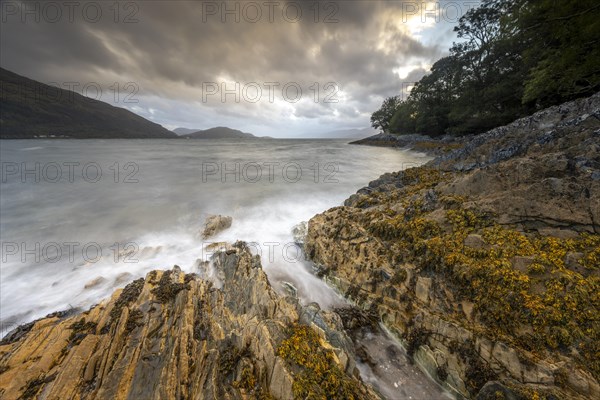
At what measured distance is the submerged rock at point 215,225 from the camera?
11.4 metres

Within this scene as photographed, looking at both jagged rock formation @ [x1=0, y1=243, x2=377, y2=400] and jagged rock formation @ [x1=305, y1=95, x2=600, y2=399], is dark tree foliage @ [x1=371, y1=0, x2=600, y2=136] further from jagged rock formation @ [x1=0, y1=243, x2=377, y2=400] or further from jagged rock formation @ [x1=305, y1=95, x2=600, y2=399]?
jagged rock formation @ [x1=0, y1=243, x2=377, y2=400]

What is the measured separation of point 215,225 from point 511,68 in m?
39.9

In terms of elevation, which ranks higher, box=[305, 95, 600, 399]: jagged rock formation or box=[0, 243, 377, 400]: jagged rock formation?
box=[305, 95, 600, 399]: jagged rock formation

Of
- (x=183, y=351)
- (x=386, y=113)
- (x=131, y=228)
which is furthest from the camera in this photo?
(x=386, y=113)

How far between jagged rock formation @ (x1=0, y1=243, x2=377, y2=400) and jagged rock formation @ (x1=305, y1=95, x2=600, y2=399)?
6.43ft

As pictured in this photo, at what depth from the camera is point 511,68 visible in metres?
28.6

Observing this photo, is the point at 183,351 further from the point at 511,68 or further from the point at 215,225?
the point at 511,68

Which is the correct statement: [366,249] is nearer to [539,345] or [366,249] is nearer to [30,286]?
[539,345]

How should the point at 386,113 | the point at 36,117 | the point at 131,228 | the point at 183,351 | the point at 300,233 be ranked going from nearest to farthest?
the point at 183,351, the point at 300,233, the point at 131,228, the point at 386,113, the point at 36,117

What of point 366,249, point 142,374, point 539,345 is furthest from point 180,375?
point 539,345

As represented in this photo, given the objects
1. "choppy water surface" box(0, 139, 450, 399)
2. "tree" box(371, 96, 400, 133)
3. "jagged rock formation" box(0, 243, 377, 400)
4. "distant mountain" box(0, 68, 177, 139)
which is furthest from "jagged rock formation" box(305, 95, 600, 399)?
"distant mountain" box(0, 68, 177, 139)

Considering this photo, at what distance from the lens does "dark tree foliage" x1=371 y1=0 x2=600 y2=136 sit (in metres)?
12.5

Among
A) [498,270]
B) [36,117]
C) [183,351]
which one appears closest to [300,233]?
[183,351]

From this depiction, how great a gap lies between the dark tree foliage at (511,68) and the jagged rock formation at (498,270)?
5.60 m
